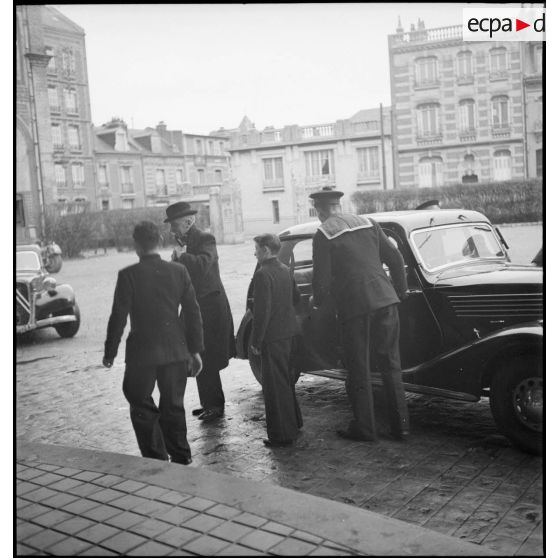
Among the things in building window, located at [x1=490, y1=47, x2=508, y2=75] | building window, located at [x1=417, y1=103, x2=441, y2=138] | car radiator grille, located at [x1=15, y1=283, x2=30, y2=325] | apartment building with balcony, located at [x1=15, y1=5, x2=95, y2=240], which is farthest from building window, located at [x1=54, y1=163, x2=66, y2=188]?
building window, located at [x1=490, y1=47, x2=508, y2=75]

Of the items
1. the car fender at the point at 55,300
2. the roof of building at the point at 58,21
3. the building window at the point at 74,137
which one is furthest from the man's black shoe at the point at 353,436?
the roof of building at the point at 58,21

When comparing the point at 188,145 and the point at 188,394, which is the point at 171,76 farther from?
the point at 188,394

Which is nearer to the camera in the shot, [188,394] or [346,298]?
[346,298]

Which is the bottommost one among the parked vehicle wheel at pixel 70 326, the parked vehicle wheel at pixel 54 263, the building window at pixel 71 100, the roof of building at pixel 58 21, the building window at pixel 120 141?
the parked vehicle wheel at pixel 70 326

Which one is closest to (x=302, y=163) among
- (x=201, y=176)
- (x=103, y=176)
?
(x=201, y=176)

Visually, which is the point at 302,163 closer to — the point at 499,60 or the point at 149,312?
the point at 499,60

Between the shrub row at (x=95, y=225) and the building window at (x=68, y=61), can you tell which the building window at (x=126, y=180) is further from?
the building window at (x=68, y=61)

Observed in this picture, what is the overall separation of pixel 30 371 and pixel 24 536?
1.17 meters

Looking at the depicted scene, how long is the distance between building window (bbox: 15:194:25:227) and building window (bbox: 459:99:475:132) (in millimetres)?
3128

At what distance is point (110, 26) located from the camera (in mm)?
4180

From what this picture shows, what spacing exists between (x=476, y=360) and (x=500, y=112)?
1781 millimetres

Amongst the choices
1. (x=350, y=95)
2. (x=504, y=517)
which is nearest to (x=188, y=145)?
(x=350, y=95)

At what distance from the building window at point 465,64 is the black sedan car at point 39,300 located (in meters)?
3.13

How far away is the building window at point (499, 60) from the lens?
14.3ft
